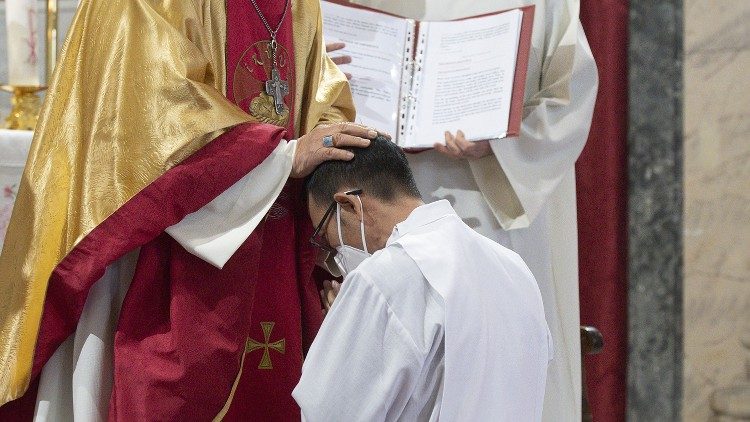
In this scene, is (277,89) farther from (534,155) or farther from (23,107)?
(534,155)

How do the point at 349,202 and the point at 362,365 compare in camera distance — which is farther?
the point at 349,202

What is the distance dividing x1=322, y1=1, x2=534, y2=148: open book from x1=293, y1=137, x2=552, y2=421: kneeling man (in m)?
1.13

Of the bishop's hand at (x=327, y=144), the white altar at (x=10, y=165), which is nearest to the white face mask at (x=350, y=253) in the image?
the bishop's hand at (x=327, y=144)

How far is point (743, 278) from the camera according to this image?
477 cm

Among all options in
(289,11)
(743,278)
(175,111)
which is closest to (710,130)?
(743,278)

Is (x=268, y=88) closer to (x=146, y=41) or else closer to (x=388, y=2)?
(x=146, y=41)

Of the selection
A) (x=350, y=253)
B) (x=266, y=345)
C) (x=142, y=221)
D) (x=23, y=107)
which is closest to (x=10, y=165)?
(x=23, y=107)

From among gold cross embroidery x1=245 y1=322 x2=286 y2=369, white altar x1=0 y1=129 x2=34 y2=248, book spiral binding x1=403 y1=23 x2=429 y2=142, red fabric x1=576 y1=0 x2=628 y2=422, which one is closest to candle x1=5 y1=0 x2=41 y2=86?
white altar x1=0 y1=129 x2=34 y2=248

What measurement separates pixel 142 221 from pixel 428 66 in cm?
141

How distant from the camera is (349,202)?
104 inches

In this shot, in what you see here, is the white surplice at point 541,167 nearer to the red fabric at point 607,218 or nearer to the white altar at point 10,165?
the red fabric at point 607,218

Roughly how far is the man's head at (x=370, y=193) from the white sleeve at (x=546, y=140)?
1.23 m

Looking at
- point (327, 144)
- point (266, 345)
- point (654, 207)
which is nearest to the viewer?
point (327, 144)

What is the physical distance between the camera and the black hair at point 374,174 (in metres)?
2.61
